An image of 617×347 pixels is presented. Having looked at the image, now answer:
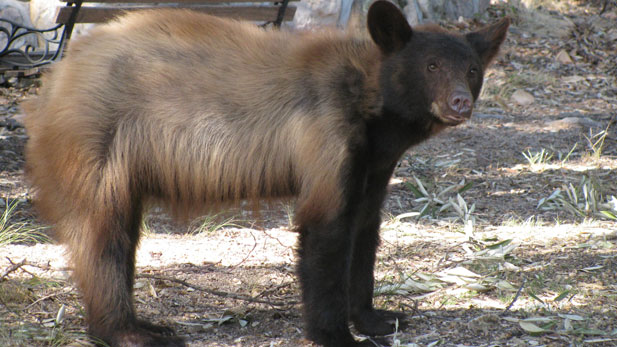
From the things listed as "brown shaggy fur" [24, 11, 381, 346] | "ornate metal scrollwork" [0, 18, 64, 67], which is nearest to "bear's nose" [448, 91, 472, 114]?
"brown shaggy fur" [24, 11, 381, 346]

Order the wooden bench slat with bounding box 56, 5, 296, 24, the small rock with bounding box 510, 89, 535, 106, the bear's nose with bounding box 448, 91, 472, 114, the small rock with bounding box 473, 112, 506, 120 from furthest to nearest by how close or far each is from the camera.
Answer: the small rock with bounding box 510, 89, 535, 106
the small rock with bounding box 473, 112, 506, 120
the wooden bench slat with bounding box 56, 5, 296, 24
the bear's nose with bounding box 448, 91, 472, 114

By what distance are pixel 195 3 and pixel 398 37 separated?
4.39m

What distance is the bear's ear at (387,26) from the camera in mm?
3393

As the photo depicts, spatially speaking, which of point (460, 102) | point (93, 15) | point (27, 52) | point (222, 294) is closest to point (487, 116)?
point (93, 15)

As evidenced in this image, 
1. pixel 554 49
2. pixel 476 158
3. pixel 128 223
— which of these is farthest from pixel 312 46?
pixel 554 49

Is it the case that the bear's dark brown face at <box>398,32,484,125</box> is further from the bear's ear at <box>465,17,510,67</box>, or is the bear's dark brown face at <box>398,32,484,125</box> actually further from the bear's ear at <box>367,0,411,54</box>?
the bear's ear at <box>465,17,510,67</box>

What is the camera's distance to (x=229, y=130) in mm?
3438

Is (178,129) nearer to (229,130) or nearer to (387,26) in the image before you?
(229,130)

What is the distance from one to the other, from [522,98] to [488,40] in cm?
627

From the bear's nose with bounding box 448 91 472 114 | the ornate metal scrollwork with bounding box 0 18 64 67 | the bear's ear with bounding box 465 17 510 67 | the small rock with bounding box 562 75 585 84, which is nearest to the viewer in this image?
the bear's nose with bounding box 448 91 472 114

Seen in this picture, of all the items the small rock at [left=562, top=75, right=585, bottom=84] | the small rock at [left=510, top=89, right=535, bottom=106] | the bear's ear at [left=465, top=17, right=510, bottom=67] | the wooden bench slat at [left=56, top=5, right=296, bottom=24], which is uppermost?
the bear's ear at [left=465, top=17, right=510, bottom=67]

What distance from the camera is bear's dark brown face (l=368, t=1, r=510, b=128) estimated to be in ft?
11.0

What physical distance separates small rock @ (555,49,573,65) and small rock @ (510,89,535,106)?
87.1 inches

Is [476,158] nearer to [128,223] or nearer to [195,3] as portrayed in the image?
[195,3]
